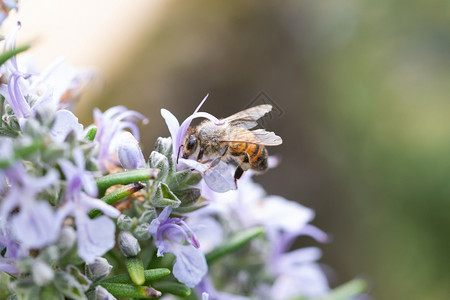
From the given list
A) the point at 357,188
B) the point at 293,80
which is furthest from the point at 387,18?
the point at 357,188

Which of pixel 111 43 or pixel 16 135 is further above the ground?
pixel 111 43

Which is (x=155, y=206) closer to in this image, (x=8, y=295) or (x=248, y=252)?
(x=8, y=295)

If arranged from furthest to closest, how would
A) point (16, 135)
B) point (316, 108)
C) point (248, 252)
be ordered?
point (316, 108) < point (248, 252) < point (16, 135)

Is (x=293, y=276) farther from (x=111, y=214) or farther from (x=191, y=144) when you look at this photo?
(x=111, y=214)

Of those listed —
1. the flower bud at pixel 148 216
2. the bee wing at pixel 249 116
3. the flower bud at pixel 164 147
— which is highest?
the bee wing at pixel 249 116

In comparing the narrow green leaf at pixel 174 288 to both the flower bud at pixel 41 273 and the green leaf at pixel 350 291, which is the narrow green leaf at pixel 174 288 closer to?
the flower bud at pixel 41 273

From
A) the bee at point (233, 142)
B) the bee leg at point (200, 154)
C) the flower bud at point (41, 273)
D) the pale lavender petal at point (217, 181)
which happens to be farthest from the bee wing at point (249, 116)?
the flower bud at point (41, 273)

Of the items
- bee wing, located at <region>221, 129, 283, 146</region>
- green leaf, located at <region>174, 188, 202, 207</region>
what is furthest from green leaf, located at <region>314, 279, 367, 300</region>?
green leaf, located at <region>174, 188, 202, 207</region>
